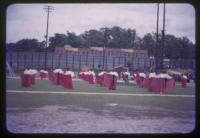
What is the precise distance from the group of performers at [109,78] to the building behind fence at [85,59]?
37cm

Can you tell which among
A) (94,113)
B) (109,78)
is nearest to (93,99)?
(94,113)

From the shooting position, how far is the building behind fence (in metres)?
4.38

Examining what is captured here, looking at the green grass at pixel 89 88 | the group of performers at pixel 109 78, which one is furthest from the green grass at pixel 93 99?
the group of performers at pixel 109 78

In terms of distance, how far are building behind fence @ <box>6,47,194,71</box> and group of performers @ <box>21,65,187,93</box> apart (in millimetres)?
370

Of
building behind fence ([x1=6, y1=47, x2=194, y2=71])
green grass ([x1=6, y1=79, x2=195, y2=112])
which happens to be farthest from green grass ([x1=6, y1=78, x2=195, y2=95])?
building behind fence ([x1=6, y1=47, x2=194, y2=71])

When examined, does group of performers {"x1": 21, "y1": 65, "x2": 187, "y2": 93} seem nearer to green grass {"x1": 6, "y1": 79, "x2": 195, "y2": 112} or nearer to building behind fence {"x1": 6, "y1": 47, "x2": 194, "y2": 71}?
green grass {"x1": 6, "y1": 79, "x2": 195, "y2": 112}

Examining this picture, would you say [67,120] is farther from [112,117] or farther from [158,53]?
[158,53]

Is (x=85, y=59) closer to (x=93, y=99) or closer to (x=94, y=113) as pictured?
(x=94, y=113)

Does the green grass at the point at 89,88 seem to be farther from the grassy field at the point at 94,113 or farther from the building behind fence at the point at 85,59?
the building behind fence at the point at 85,59

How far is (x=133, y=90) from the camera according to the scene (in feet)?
20.5

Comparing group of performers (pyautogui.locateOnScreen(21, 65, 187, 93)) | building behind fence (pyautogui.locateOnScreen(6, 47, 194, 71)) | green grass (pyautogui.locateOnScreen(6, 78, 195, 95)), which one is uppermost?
building behind fence (pyautogui.locateOnScreen(6, 47, 194, 71))

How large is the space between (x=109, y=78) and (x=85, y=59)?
93.4 inches

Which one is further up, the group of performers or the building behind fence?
the building behind fence

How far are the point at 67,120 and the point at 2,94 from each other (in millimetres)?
1271
